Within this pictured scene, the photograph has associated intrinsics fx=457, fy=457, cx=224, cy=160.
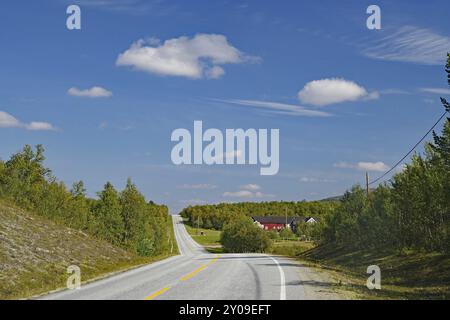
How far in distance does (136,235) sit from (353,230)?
30.4 metres

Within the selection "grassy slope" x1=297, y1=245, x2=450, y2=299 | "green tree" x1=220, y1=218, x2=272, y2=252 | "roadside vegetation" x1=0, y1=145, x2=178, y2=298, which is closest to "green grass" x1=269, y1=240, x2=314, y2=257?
"green tree" x1=220, y1=218, x2=272, y2=252

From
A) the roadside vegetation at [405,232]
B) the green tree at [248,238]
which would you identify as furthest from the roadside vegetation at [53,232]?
the green tree at [248,238]

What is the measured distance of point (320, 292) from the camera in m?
14.7

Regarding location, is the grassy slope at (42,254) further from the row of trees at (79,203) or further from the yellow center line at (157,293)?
the row of trees at (79,203)

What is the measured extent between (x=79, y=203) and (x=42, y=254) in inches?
1445

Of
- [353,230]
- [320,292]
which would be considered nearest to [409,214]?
[353,230]

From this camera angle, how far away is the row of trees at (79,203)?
4969cm

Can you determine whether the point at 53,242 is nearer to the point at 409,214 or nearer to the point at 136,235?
the point at 409,214

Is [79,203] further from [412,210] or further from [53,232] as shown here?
[412,210]

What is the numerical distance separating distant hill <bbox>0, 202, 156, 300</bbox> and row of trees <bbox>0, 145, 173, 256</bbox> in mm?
15421

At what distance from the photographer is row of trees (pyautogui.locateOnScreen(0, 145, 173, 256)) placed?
163 feet

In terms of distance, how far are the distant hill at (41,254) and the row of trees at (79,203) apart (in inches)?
607

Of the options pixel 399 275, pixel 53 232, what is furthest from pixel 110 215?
pixel 399 275

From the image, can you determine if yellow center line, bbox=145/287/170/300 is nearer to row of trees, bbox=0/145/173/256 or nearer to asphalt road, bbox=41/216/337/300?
asphalt road, bbox=41/216/337/300
